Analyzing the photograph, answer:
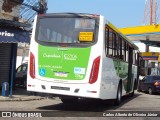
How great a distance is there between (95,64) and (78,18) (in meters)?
1.71

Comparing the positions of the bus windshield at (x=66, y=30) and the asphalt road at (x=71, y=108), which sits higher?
the bus windshield at (x=66, y=30)

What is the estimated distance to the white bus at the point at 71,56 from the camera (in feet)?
42.7

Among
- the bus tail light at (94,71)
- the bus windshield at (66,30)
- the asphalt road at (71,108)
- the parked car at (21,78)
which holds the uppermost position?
the bus windshield at (66,30)

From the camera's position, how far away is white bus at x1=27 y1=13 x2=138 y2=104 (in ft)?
42.7

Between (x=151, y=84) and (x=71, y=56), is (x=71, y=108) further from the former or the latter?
(x=151, y=84)

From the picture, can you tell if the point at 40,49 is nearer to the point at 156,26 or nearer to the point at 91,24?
the point at 91,24

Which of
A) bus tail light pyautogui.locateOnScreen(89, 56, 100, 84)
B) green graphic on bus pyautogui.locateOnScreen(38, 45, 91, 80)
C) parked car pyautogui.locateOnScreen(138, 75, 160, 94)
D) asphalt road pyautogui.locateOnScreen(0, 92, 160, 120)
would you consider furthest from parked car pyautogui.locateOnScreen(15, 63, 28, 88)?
bus tail light pyautogui.locateOnScreen(89, 56, 100, 84)

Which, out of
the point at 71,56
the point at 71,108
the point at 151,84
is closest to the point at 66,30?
the point at 71,56

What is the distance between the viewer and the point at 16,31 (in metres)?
18.6

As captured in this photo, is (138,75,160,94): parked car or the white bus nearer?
the white bus

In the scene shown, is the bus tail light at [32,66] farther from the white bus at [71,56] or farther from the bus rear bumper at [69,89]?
the bus rear bumper at [69,89]

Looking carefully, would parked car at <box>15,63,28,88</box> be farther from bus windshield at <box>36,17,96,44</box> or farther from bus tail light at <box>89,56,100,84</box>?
bus tail light at <box>89,56,100,84</box>

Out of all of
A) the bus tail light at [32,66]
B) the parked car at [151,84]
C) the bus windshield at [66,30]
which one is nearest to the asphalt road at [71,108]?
the bus tail light at [32,66]

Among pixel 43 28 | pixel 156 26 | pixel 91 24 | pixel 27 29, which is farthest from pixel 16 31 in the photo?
pixel 156 26
